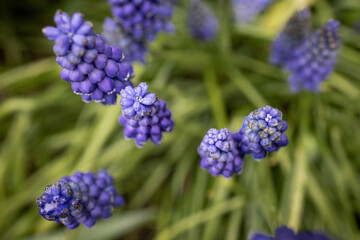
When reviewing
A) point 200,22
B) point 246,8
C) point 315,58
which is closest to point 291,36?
point 315,58

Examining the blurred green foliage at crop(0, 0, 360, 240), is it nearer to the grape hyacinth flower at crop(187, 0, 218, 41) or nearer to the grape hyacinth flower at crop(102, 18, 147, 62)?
the grape hyacinth flower at crop(187, 0, 218, 41)

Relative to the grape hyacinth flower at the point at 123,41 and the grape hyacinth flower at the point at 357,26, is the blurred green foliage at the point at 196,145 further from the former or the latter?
the grape hyacinth flower at the point at 123,41

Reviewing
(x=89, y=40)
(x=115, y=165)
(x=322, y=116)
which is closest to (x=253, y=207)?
(x=322, y=116)

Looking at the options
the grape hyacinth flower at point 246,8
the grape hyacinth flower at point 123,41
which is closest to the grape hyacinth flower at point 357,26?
the grape hyacinth flower at point 246,8

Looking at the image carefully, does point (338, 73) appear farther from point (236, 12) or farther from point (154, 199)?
point (154, 199)

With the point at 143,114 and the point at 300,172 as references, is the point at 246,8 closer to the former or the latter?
the point at 300,172

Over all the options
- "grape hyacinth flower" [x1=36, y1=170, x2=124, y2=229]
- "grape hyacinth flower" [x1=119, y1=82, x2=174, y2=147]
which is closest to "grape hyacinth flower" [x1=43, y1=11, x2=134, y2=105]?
"grape hyacinth flower" [x1=119, y1=82, x2=174, y2=147]
